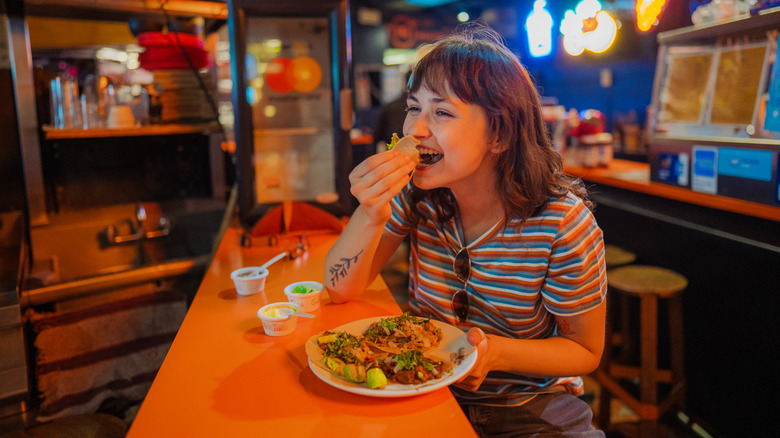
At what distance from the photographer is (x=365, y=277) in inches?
69.1

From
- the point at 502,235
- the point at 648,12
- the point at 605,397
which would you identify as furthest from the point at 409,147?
the point at 648,12

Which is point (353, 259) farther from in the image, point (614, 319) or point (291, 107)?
point (614, 319)

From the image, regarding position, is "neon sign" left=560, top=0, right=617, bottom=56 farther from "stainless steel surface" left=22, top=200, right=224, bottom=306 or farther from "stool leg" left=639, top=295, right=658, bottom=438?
"stainless steel surface" left=22, top=200, right=224, bottom=306

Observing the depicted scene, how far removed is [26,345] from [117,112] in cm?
116

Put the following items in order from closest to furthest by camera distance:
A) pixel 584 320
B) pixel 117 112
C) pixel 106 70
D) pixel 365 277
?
pixel 584 320, pixel 365 277, pixel 117 112, pixel 106 70

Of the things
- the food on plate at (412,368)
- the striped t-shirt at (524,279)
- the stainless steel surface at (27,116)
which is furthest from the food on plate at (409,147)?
the stainless steel surface at (27,116)

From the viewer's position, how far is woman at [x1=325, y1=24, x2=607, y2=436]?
58.4 inches

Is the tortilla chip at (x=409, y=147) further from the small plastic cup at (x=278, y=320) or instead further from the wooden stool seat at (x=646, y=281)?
the wooden stool seat at (x=646, y=281)

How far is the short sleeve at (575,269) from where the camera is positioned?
4.80ft

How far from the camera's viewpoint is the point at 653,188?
3348 millimetres

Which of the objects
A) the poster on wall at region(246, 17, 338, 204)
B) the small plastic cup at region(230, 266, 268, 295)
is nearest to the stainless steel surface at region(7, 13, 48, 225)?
the poster on wall at region(246, 17, 338, 204)

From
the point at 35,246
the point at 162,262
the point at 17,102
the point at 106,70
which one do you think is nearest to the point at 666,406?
the point at 162,262

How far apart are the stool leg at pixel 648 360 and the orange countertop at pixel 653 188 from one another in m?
A: 0.64

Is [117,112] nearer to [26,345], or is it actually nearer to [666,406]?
[26,345]
